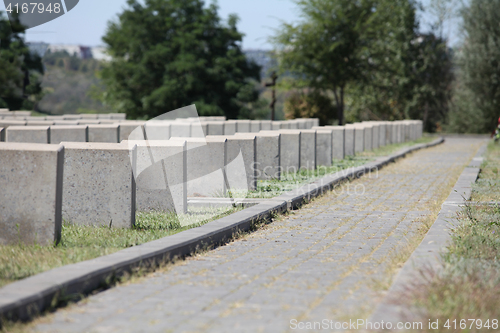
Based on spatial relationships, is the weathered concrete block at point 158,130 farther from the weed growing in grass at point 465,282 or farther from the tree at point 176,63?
the tree at point 176,63

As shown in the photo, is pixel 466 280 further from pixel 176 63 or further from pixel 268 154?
pixel 176 63

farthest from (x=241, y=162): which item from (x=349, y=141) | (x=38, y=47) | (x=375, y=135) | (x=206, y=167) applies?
(x=38, y=47)

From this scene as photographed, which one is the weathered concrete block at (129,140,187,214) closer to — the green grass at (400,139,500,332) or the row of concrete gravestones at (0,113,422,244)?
the row of concrete gravestones at (0,113,422,244)

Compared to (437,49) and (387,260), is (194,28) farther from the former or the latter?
(387,260)

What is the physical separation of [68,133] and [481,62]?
113 ft

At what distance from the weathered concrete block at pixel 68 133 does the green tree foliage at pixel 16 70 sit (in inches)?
1195

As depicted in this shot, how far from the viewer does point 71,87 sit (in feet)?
296

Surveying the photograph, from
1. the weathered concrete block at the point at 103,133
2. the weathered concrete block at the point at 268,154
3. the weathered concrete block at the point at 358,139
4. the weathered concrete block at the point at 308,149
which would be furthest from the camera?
A: the weathered concrete block at the point at 358,139

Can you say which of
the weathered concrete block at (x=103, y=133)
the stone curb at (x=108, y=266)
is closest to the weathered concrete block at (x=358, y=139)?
the weathered concrete block at (x=103, y=133)

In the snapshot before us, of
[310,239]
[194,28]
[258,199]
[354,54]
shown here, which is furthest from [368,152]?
[194,28]

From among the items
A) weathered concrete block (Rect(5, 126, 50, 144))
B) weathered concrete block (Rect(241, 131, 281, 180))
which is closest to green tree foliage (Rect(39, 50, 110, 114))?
weathered concrete block (Rect(5, 126, 50, 144))

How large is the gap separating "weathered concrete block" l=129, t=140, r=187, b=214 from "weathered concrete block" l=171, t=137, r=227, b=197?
102cm

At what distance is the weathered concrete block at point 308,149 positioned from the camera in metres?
13.5

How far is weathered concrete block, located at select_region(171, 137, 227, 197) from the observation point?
8867 mm
